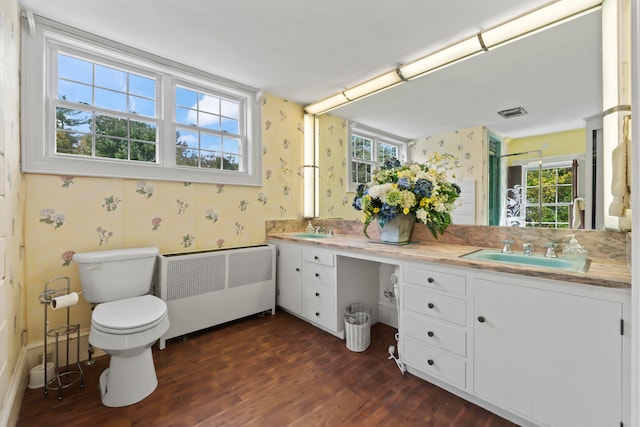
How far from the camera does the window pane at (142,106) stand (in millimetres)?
2135

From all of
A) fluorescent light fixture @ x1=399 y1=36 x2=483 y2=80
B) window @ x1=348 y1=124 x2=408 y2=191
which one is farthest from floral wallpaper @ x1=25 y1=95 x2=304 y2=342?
fluorescent light fixture @ x1=399 y1=36 x2=483 y2=80

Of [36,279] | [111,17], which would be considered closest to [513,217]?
[111,17]

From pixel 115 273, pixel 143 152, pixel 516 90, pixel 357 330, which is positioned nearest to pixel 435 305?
pixel 357 330

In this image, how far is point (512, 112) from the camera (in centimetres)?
175

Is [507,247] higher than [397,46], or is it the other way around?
[397,46]

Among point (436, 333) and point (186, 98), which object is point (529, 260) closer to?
point (436, 333)

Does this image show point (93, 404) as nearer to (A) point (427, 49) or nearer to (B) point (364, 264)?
(B) point (364, 264)

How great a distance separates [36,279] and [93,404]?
881 mm

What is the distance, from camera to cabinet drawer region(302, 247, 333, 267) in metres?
2.19

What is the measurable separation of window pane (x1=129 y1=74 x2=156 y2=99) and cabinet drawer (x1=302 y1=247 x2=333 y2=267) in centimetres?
182

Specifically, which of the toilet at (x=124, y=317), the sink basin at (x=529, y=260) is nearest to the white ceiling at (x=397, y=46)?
the sink basin at (x=529, y=260)

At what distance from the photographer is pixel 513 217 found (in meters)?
1.73

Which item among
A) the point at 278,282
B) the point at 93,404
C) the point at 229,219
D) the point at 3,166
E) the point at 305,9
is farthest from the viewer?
the point at 278,282

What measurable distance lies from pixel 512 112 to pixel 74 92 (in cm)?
299
